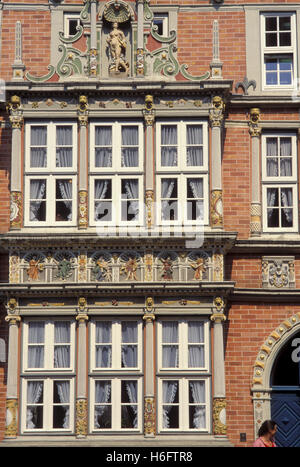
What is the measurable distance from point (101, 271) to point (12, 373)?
279cm

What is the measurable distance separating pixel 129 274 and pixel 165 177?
2237 mm

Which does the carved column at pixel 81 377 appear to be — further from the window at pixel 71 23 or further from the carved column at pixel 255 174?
the window at pixel 71 23

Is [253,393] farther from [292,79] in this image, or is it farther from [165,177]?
[292,79]

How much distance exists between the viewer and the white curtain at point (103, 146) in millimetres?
25438

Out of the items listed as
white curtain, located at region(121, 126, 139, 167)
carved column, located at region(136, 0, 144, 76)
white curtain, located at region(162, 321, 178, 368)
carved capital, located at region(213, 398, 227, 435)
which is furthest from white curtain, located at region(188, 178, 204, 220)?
carved capital, located at region(213, 398, 227, 435)

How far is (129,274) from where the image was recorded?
2484 cm

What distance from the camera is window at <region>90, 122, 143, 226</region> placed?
25203 mm

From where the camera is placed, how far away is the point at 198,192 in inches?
997

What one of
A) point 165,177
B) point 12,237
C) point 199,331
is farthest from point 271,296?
point 12,237

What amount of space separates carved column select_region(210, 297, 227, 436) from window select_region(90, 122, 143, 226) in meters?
2.52

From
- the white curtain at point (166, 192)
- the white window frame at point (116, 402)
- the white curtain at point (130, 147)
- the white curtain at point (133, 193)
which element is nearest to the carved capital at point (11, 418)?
the white window frame at point (116, 402)

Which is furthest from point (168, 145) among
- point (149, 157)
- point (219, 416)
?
point (219, 416)

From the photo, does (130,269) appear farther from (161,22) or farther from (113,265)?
(161,22)

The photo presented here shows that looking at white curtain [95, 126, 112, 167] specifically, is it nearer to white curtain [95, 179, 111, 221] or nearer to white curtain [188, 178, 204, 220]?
white curtain [95, 179, 111, 221]
